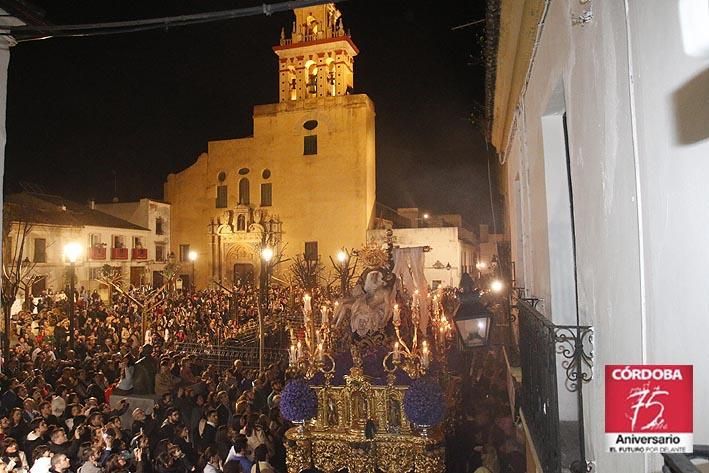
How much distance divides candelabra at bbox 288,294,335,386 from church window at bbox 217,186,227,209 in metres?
32.3

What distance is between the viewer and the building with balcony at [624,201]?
2.16m

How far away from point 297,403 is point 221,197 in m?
34.5

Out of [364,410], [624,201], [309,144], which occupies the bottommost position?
[364,410]

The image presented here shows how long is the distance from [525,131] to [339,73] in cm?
3631

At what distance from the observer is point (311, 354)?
9961 mm

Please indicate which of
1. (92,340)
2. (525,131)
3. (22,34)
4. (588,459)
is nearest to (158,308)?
(92,340)

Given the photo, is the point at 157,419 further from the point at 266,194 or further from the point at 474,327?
the point at 266,194

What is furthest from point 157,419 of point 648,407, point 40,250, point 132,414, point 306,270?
point 40,250

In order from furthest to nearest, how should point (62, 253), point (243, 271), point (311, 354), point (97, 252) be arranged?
point (243, 271), point (97, 252), point (62, 253), point (311, 354)

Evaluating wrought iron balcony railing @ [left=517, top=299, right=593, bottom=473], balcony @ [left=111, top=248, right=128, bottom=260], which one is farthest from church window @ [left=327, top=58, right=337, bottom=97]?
wrought iron balcony railing @ [left=517, top=299, right=593, bottom=473]

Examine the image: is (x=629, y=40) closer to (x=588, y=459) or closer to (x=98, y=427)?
(x=588, y=459)

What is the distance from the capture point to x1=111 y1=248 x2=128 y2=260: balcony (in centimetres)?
3881

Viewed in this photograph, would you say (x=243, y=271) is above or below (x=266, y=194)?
below

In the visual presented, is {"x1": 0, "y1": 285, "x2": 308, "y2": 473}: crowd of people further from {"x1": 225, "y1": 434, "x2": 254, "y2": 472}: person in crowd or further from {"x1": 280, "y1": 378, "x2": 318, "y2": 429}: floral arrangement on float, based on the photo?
{"x1": 280, "y1": 378, "x2": 318, "y2": 429}: floral arrangement on float
